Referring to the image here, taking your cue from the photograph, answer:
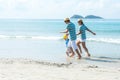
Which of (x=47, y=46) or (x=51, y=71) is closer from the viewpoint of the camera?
(x=51, y=71)

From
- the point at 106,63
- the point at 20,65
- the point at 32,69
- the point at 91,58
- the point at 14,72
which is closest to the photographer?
the point at 14,72

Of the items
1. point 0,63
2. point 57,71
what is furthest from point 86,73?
point 0,63

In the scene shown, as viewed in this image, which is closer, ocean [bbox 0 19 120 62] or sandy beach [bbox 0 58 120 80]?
sandy beach [bbox 0 58 120 80]

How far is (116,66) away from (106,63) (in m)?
0.68

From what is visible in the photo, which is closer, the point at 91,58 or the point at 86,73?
the point at 86,73

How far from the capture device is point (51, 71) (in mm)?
10070

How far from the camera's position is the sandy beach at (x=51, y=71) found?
9.09 meters

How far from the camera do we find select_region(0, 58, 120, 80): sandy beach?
29.8 feet

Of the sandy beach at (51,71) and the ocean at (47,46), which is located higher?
the sandy beach at (51,71)

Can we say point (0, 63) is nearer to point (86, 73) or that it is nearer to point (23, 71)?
point (23, 71)

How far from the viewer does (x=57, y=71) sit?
Answer: 10086mm

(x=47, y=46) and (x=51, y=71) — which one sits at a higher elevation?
(x=51, y=71)

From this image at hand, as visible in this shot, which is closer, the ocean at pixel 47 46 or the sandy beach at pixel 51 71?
the sandy beach at pixel 51 71

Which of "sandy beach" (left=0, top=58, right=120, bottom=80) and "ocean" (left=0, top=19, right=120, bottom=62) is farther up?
"sandy beach" (left=0, top=58, right=120, bottom=80)
